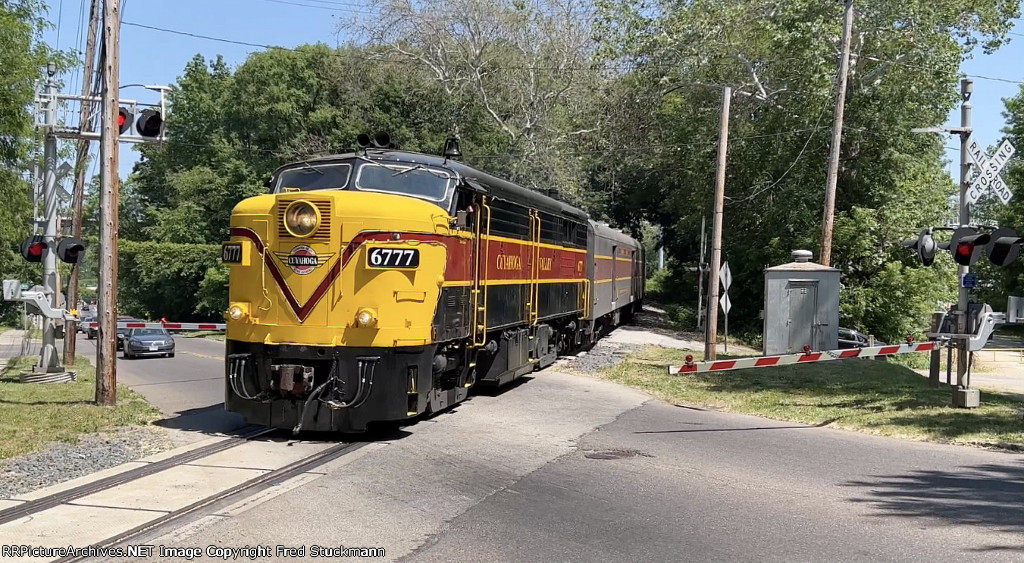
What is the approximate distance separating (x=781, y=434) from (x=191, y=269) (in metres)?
43.7

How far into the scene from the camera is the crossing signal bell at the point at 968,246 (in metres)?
13.1

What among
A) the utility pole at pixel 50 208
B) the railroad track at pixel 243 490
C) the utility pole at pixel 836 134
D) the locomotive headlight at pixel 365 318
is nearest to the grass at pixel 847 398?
the utility pole at pixel 836 134

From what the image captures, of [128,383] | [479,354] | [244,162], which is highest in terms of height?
[244,162]

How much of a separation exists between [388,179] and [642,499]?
5.77 m

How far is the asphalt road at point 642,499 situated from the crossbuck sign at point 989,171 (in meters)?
4.79

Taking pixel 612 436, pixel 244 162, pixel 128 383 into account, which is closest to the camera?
pixel 612 436

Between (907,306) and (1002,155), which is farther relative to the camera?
(907,306)

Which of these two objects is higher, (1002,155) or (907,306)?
(1002,155)

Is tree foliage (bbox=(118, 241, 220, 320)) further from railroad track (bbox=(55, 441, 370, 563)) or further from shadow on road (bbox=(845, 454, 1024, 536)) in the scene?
shadow on road (bbox=(845, 454, 1024, 536))

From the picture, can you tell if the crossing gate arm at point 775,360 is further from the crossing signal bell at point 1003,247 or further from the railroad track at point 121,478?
the railroad track at point 121,478

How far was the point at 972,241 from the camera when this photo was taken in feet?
43.3

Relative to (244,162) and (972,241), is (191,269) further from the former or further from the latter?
(972,241)

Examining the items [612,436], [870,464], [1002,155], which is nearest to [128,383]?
[612,436]

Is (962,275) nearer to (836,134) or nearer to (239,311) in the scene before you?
(836,134)
